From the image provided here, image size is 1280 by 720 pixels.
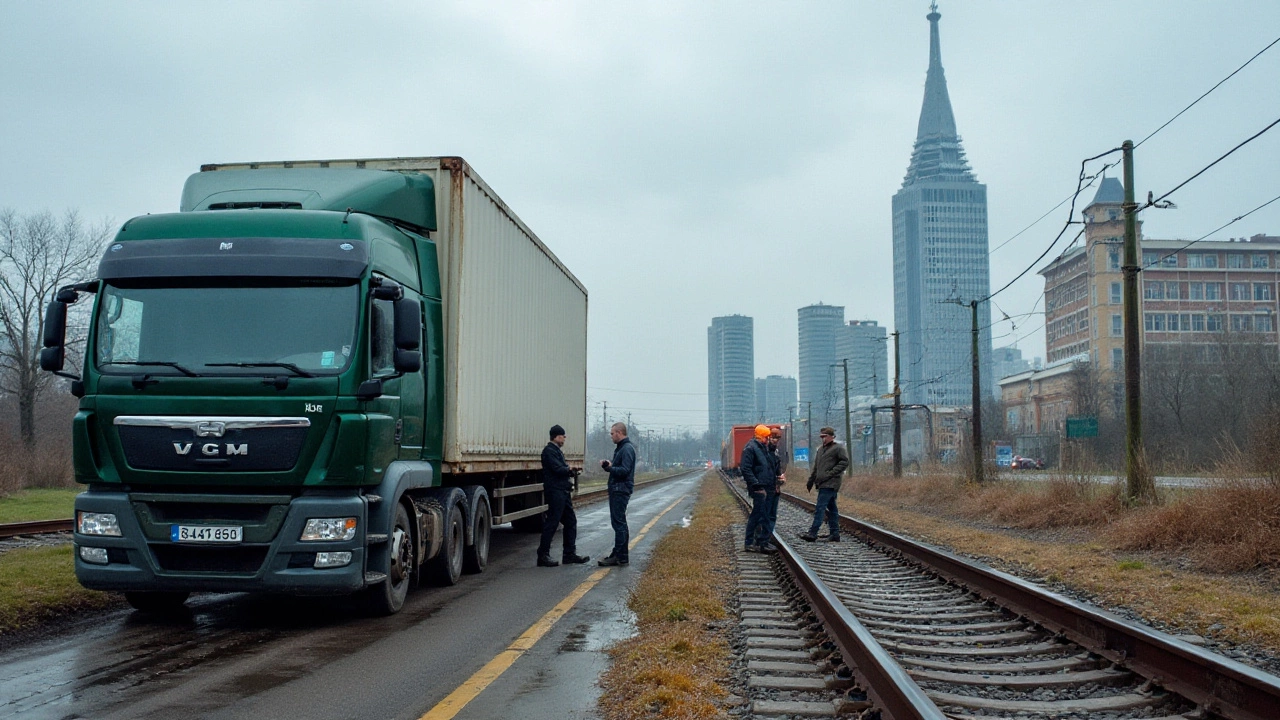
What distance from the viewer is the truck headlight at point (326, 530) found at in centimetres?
756

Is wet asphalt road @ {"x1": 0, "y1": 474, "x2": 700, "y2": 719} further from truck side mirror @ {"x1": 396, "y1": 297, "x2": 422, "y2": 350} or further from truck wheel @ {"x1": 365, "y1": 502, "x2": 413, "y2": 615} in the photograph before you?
truck side mirror @ {"x1": 396, "y1": 297, "x2": 422, "y2": 350}

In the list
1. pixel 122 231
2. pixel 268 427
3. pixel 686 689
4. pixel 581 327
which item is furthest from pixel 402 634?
pixel 581 327

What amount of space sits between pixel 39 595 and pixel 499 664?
4784 mm

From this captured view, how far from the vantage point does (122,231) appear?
328 inches

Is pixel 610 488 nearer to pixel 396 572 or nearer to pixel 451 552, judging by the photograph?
pixel 451 552

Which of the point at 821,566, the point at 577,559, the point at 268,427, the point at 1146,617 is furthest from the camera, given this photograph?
the point at 577,559

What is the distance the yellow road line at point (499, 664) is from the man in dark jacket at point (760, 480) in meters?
3.65

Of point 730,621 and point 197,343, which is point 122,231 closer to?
point 197,343

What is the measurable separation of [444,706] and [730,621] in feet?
10.3

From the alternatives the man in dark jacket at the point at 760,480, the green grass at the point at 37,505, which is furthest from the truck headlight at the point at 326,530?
the green grass at the point at 37,505

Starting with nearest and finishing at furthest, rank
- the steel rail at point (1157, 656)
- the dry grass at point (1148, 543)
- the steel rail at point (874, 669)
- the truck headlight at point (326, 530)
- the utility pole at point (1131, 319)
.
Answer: the steel rail at point (874, 669) → the steel rail at point (1157, 656) → the truck headlight at point (326, 530) → the dry grass at point (1148, 543) → the utility pole at point (1131, 319)

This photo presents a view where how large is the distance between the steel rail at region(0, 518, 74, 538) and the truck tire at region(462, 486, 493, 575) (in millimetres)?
8719

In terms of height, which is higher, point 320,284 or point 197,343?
point 320,284

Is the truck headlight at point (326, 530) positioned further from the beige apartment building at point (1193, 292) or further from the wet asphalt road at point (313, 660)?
the beige apartment building at point (1193, 292)
